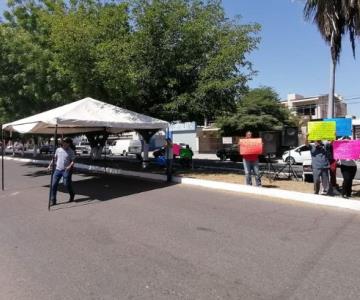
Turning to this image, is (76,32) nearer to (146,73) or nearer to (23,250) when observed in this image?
(146,73)

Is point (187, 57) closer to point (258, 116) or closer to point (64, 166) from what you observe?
point (64, 166)

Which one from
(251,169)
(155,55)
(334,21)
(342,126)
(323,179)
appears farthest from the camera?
(155,55)

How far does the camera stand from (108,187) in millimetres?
14680

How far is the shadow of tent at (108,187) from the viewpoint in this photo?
1276 cm

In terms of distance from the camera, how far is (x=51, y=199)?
1112 centimetres

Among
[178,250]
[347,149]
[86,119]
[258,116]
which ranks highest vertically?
[258,116]

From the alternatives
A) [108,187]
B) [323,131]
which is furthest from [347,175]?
[108,187]

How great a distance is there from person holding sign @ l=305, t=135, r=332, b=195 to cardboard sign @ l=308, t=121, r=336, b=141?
259 millimetres

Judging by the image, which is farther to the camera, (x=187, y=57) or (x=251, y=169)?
(x=187, y=57)

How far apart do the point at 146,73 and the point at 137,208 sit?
852 cm

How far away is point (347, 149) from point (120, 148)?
40.9 m

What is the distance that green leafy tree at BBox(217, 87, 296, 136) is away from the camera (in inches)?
1681

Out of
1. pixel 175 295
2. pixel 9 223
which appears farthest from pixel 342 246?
pixel 9 223

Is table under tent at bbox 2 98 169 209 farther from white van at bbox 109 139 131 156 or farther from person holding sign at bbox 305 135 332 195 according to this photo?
white van at bbox 109 139 131 156
